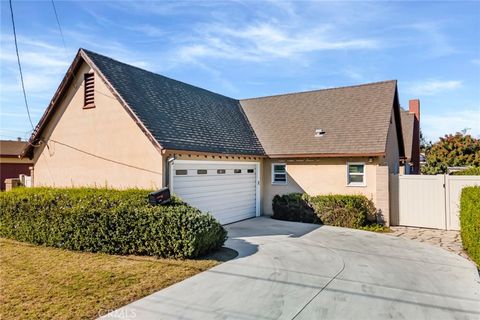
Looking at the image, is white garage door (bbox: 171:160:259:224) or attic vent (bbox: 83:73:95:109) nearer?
white garage door (bbox: 171:160:259:224)

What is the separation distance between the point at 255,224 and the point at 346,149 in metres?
5.03

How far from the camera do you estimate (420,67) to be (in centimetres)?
1589

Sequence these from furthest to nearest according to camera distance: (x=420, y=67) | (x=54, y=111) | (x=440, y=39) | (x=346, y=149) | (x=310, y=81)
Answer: (x=310, y=81), (x=420, y=67), (x=346, y=149), (x=54, y=111), (x=440, y=39)

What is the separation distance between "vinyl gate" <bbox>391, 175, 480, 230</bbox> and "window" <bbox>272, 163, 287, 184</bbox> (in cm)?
477

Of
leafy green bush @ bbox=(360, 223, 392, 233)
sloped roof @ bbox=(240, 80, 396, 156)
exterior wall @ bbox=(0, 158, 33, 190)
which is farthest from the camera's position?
exterior wall @ bbox=(0, 158, 33, 190)

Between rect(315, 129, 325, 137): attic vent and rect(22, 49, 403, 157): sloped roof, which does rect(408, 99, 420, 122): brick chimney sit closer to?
rect(22, 49, 403, 157): sloped roof

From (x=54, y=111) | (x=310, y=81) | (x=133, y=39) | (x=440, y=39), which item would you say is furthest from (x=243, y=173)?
(x=310, y=81)

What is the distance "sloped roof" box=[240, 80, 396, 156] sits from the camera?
14.4 metres

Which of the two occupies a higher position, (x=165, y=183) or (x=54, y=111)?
(x=54, y=111)

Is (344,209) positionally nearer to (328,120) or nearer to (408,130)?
(328,120)

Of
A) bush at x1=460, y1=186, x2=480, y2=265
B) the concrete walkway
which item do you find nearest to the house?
the concrete walkway

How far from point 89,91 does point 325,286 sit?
10744 mm

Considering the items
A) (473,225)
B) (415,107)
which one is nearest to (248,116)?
(473,225)

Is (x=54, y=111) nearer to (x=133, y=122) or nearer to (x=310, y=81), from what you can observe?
(x=133, y=122)
